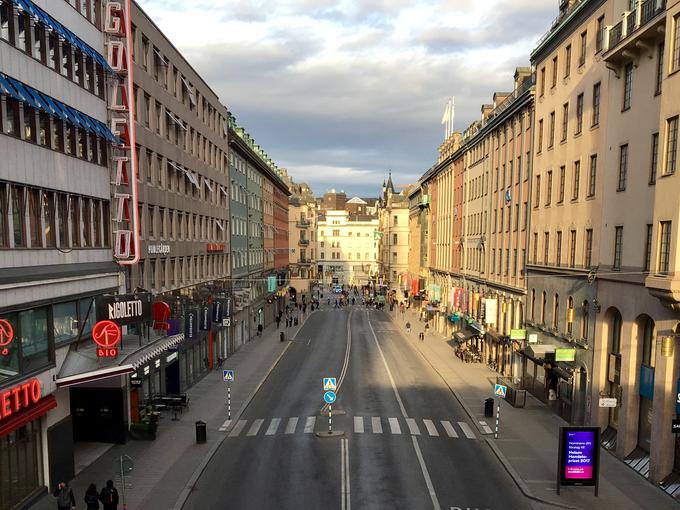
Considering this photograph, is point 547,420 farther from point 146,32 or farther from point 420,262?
point 420,262

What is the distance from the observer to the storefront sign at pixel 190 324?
115 ft

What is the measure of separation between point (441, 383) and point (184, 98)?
2795cm

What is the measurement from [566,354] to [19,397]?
82.7 ft

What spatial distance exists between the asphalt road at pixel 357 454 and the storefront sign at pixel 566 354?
611 cm

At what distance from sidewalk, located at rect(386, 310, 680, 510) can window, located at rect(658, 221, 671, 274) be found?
329 inches

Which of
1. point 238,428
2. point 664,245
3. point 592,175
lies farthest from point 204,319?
point 664,245

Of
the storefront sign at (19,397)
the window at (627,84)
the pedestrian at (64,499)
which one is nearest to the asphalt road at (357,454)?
the pedestrian at (64,499)

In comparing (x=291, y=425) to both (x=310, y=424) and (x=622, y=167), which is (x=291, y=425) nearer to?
(x=310, y=424)

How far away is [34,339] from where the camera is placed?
61.1 feet

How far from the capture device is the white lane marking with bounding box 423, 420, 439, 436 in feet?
87.8

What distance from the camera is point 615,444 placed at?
24.1 metres

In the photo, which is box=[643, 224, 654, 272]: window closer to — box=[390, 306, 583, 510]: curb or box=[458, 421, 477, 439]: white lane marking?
box=[390, 306, 583, 510]: curb

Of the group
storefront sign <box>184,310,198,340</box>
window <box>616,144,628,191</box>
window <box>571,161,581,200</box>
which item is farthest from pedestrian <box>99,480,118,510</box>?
window <box>571,161,581,200</box>

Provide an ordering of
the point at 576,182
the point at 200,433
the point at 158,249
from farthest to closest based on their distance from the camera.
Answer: the point at 158,249 → the point at 576,182 → the point at 200,433
